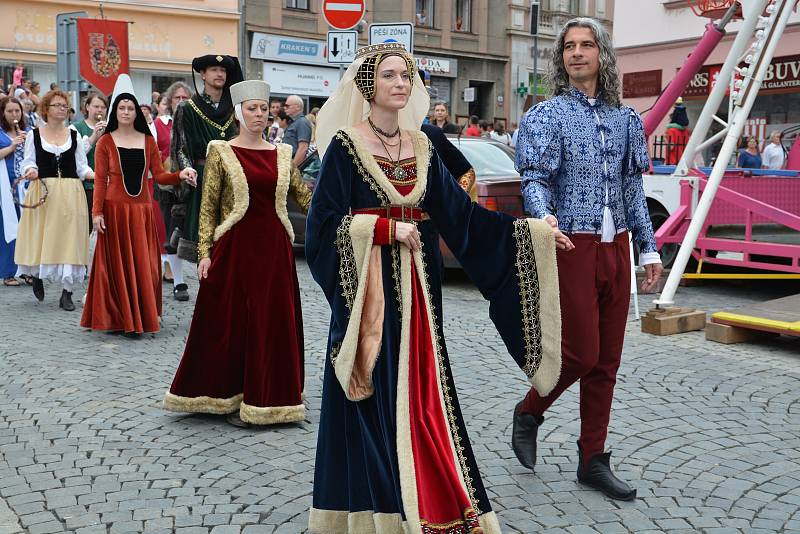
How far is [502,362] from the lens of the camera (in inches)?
264

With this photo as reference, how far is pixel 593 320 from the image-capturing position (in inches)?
159

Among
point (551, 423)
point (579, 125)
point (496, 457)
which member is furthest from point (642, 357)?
point (579, 125)

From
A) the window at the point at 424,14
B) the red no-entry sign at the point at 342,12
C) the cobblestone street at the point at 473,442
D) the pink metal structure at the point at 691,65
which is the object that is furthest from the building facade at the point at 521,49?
the cobblestone street at the point at 473,442

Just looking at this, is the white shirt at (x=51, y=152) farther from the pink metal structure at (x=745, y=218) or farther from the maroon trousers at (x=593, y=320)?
the maroon trousers at (x=593, y=320)

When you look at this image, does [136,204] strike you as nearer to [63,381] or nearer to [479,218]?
[63,381]

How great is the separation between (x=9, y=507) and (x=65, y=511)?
10.0 inches

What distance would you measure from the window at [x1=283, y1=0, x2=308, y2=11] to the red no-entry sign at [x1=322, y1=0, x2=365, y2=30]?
21.2 meters

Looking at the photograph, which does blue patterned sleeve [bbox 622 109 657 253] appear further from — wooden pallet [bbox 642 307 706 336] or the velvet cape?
wooden pallet [bbox 642 307 706 336]

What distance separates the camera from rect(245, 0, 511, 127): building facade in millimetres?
30453

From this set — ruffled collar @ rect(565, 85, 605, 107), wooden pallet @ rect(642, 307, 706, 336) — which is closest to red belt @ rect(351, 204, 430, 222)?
ruffled collar @ rect(565, 85, 605, 107)

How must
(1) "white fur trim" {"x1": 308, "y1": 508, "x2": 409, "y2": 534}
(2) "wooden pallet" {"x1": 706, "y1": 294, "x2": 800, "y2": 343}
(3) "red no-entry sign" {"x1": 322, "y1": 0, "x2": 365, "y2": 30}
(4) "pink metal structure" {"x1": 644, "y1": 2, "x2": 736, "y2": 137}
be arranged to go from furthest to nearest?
(3) "red no-entry sign" {"x1": 322, "y1": 0, "x2": 365, "y2": 30}, (4) "pink metal structure" {"x1": 644, "y1": 2, "x2": 736, "y2": 137}, (2) "wooden pallet" {"x1": 706, "y1": 294, "x2": 800, "y2": 343}, (1) "white fur trim" {"x1": 308, "y1": 508, "x2": 409, "y2": 534}

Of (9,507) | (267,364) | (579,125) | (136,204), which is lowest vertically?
(9,507)

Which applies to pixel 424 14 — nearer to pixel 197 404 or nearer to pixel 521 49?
pixel 521 49

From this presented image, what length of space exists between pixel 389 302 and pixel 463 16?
3375 centimetres
